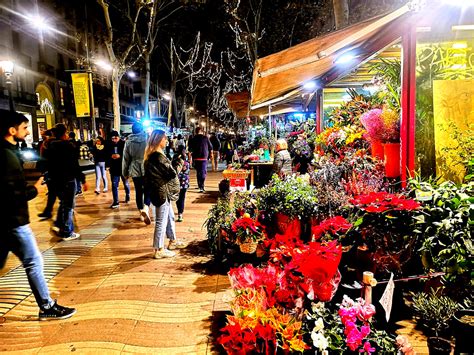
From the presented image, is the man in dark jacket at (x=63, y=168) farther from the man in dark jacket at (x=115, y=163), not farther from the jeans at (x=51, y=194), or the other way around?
the man in dark jacket at (x=115, y=163)

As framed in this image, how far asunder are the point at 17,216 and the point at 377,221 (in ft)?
11.6

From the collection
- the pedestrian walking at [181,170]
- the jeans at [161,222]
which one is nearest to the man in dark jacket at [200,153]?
the pedestrian walking at [181,170]

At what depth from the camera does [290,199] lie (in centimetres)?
493

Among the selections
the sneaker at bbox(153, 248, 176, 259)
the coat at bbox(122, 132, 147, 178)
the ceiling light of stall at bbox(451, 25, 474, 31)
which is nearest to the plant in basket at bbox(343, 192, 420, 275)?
the ceiling light of stall at bbox(451, 25, 474, 31)

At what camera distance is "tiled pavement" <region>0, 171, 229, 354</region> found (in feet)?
11.5

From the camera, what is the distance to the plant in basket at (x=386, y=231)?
3311 millimetres

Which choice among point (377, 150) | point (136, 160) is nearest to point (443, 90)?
point (377, 150)

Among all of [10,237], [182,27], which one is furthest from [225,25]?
[10,237]

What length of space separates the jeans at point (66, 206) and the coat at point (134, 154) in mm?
1346

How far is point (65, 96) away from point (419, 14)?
114 ft

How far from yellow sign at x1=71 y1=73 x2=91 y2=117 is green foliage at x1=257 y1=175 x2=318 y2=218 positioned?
14695mm

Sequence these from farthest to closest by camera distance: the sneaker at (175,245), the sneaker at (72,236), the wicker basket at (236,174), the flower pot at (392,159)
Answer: the wicker basket at (236,174) → the sneaker at (72,236) → the sneaker at (175,245) → the flower pot at (392,159)

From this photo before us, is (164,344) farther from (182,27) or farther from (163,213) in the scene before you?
(182,27)

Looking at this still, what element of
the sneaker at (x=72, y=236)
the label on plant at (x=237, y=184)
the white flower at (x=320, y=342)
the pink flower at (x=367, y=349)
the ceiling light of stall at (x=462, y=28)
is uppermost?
the ceiling light of stall at (x=462, y=28)
